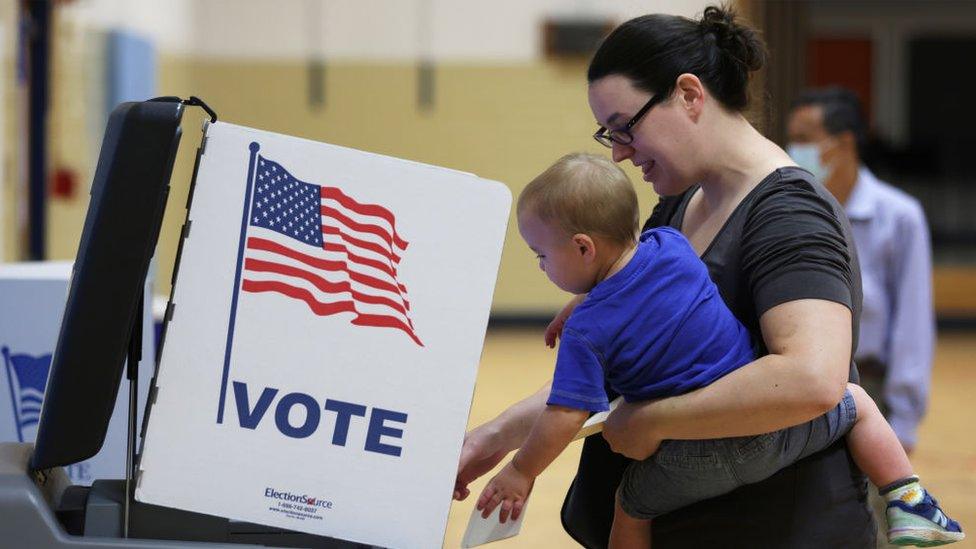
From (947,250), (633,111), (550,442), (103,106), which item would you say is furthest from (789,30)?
(947,250)

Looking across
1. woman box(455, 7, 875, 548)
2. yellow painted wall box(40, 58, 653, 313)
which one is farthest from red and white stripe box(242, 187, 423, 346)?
yellow painted wall box(40, 58, 653, 313)

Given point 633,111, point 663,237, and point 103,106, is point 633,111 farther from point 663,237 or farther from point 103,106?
point 103,106

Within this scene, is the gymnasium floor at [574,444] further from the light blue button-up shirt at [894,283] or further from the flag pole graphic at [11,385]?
the flag pole graphic at [11,385]

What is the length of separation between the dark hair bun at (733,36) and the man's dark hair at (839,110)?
2761mm

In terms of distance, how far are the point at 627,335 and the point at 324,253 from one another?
37 cm

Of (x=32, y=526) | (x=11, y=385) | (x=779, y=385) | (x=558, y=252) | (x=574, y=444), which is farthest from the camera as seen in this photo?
(x=574, y=444)

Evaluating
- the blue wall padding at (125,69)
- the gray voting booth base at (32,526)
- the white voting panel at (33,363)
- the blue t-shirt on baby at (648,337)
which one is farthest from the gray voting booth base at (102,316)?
the blue wall padding at (125,69)

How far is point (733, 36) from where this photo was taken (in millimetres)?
1505

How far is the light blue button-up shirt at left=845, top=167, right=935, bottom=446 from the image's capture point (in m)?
4.34

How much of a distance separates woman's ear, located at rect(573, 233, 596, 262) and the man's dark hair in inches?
119

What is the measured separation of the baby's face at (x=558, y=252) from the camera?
54.4 inches

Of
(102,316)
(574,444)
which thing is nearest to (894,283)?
(574,444)

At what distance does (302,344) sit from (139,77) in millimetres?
6982

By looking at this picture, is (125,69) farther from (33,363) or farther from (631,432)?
(631,432)
